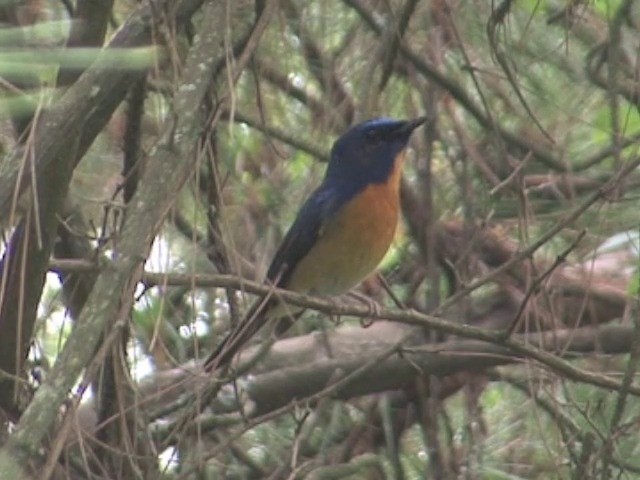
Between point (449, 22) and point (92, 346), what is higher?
point (449, 22)

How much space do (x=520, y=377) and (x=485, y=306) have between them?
308 mm

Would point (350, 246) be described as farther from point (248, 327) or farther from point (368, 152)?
point (248, 327)

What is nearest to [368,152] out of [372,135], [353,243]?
[372,135]

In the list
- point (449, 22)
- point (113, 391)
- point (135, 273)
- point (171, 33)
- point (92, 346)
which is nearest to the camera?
point (92, 346)

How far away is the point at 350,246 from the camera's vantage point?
488 centimetres

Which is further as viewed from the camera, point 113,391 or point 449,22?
point 449,22

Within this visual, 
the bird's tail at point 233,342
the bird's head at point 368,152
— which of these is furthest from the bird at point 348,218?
the bird's tail at point 233,342

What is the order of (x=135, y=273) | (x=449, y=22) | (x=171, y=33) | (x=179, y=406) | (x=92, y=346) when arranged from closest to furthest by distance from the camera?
(x=92, y=346) < (x=135, y=273) < (x=171, y=33) < (x=179, y=406) < (x=449, y=22)

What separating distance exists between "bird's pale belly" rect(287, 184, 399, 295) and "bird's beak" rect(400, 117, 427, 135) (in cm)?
24

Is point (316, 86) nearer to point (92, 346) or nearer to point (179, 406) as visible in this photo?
point (179, 406)

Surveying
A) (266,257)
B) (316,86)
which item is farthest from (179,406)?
(316,86)

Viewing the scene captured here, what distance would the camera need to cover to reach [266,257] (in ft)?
15.0

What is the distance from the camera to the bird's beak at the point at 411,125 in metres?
4.43

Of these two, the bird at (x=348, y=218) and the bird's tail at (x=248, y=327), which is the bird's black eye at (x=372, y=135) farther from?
the bird's tail at (x=248, y=327)
